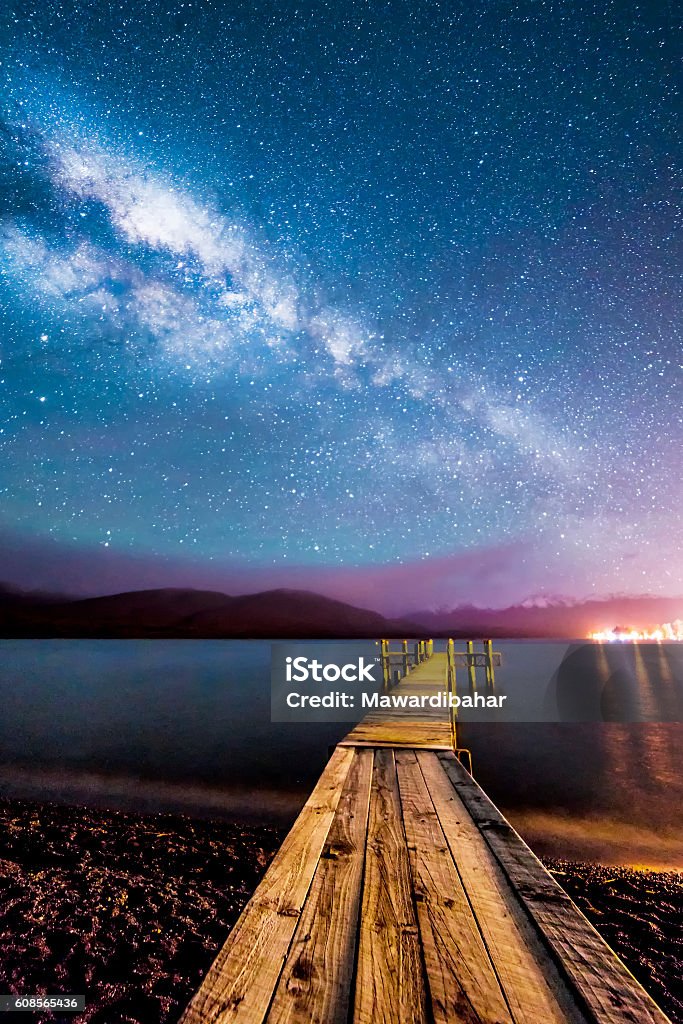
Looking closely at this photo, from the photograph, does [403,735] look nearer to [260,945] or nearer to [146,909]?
[146,909]

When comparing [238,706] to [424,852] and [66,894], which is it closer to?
[66,894]

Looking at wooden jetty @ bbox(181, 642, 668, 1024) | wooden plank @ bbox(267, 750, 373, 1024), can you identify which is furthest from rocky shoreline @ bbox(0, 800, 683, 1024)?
wooden jetty @ bbox(181, 642, 668, 1024)

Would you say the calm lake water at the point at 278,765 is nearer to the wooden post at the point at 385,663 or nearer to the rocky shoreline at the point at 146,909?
the rocky shoreline at the point at 146,909

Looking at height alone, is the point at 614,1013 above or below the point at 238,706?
above

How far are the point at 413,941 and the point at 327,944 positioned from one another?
40 centimetres

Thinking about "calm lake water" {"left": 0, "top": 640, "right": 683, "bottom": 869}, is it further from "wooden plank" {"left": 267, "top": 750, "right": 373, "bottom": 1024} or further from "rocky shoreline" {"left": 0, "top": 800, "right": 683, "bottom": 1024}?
"wooden plank" {"left": 267, "top": 750, "right": 373, "bottom": 1024}

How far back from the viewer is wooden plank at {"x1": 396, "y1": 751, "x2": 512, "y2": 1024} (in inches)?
63.0

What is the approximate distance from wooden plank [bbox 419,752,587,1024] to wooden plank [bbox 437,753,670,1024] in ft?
0.16

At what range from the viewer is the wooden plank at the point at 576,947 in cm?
155

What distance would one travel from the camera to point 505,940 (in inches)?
77.1

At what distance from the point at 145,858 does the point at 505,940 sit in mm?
9026

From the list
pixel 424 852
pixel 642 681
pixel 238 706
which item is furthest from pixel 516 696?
pixel 424 852

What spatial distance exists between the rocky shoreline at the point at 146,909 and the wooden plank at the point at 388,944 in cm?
310

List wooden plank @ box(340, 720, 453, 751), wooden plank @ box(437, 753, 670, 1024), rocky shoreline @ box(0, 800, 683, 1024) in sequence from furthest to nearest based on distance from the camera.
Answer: wooden plank @ box(340, 720, 453, 751) < rocky shoreline @ box(0, 800, 683, 1024) < wooden plank @ box(437, 753, 670, 1024)
